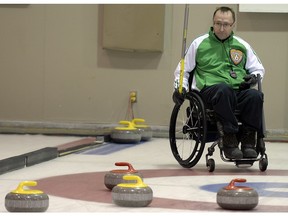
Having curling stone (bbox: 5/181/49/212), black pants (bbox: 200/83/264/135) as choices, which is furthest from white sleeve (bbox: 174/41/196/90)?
curling stone (bbox: 5/181/49/212)

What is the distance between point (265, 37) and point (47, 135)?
2066 millimetres

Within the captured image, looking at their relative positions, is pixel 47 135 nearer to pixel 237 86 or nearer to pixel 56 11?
pixel 56 11

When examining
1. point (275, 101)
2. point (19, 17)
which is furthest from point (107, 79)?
point (275, 101)

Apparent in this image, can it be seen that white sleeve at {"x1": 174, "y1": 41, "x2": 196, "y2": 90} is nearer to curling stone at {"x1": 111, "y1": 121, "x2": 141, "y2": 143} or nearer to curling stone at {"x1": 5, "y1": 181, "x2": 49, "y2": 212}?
curling stone at {"x1": 111, "y1": 121, "x2": 141, "y2": 143}

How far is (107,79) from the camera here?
7672mm

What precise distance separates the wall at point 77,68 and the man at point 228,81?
2.30 meters

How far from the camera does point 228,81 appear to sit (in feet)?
16.6

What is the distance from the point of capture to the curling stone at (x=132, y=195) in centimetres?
355

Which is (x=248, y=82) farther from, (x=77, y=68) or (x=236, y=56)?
(x=77, y=68)

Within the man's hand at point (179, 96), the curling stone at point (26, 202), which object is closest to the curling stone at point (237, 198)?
the curling stone at point (26, 202)

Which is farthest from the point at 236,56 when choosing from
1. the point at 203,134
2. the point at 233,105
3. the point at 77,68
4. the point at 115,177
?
the point at 77,68

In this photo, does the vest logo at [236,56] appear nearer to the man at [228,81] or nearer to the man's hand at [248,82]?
the man at [228,81]

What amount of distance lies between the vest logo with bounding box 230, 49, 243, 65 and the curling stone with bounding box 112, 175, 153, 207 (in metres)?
1.77

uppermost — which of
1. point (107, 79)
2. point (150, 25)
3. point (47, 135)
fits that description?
point (150, 25)
